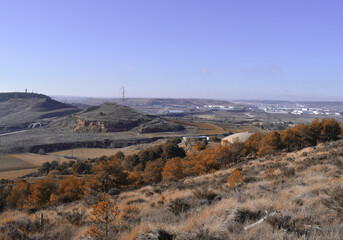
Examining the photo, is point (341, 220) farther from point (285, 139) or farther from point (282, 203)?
point (285, 139)

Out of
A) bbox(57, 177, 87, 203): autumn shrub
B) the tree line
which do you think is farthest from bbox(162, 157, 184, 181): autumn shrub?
bbox(57, 177, 87, 203): autumn shrub

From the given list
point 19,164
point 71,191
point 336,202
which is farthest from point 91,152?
point 336,202

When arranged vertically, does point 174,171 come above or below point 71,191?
above

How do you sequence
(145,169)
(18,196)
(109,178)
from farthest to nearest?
(145,169)
(18,196)
(109,178)

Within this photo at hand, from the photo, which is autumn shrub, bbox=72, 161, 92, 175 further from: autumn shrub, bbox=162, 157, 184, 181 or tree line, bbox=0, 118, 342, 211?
autumn shrub, bbox=162, 157, 184, 181

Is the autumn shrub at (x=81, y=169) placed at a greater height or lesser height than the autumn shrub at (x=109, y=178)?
lesser

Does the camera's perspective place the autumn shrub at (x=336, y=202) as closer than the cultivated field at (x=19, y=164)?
Yes

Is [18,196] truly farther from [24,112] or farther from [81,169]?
[24,112]

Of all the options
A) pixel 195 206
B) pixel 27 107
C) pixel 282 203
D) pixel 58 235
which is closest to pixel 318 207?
pixel 282 203

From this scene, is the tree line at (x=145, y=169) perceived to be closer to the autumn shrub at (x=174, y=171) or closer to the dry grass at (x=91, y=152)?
the autumn shrub at (x=174, y=171)

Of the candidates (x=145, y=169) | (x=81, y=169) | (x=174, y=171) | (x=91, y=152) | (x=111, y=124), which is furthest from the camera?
(x=111, y=124)

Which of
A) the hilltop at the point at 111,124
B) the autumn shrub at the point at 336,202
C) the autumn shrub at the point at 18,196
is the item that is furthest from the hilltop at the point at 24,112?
the autumn shrub at the point at 336,202
